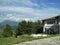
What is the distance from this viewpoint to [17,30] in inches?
2680

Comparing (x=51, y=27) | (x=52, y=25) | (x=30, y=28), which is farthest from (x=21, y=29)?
(x=52, y=25)

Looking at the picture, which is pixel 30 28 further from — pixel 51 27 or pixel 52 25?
pixel 52 25

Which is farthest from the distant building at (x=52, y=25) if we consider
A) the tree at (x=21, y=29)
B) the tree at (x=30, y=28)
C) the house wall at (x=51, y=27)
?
the tree at (x=21, y=29)

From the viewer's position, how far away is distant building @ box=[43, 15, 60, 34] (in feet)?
208

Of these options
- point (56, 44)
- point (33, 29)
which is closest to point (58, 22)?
point (33, 29)

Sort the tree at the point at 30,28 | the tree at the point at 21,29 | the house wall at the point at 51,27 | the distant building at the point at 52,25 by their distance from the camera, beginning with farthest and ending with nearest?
1. the tree at the point at 30,28
2. the tree at the point at 21,29
3. the house wall at the point at 51,27
4. the distant building at the point at 52,25

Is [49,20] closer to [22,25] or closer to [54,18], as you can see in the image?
[54,18]

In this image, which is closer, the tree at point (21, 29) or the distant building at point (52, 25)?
the distant building at point (52, 25)

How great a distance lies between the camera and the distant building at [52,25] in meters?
63.5

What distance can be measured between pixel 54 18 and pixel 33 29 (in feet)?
29.1

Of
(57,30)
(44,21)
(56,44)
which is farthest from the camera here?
(44,21)

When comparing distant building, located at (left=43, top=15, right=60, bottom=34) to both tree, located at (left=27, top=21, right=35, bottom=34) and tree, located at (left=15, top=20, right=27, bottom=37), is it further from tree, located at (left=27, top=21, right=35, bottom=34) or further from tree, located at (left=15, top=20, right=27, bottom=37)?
tree, located at (left=15, top=20, right=27, bottom=37)

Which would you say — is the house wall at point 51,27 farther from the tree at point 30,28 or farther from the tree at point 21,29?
the tree at point 21,29

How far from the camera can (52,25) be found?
6550 cm
